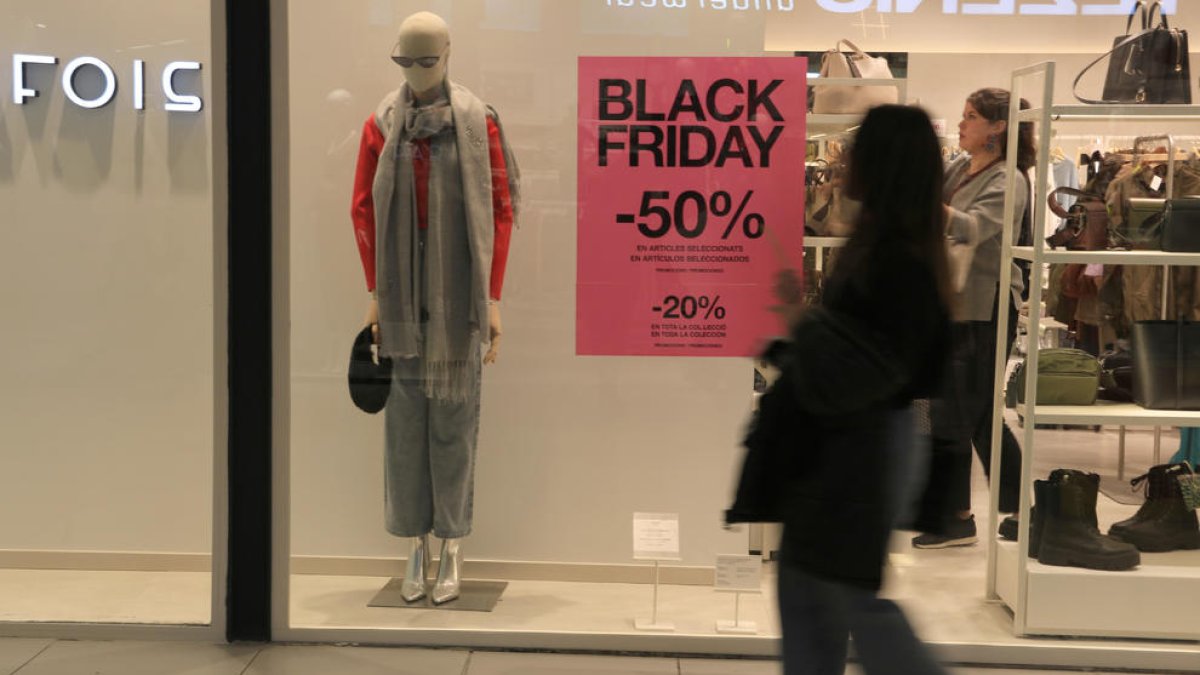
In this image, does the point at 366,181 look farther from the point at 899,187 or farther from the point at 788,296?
the point at 899,187

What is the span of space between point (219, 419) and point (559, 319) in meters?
0.98

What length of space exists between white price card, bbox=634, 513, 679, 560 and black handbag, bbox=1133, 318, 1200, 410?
137cm

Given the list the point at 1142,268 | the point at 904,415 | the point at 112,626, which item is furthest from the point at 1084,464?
the point at 112,626

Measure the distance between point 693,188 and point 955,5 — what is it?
87 cm

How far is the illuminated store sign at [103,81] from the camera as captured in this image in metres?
3.92

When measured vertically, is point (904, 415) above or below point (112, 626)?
above

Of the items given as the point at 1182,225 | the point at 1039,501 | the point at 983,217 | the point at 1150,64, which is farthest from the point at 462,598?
the point at 1150,64

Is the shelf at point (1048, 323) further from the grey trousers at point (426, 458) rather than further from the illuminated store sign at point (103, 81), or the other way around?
the illuminated store sign at point (103, 81)

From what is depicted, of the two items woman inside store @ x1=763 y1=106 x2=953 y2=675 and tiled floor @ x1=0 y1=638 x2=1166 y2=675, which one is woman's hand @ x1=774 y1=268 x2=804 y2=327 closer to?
woman inside store @ x1=763 y1=106 x2=953 y2=675

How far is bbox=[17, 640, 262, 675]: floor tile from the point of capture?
11.0 ft

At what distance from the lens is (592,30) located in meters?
3.54

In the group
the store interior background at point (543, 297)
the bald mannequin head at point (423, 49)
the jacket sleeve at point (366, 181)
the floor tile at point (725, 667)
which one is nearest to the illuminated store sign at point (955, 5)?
the store interior background at point (543, 297)

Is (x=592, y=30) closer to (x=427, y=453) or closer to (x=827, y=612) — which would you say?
(x=427, y=453)

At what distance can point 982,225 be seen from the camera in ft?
12.5
